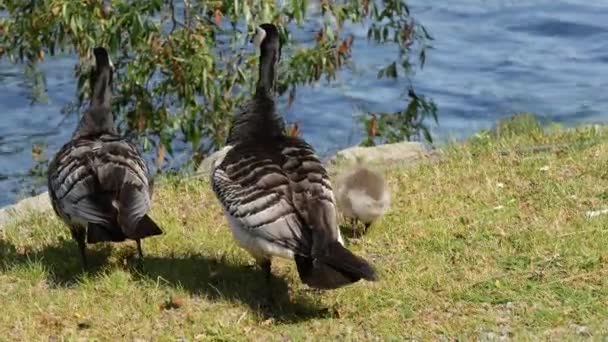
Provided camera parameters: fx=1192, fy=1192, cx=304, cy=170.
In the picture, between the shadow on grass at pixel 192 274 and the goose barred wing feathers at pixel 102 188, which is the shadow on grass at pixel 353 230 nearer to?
the shadow on grass at pixel 192 274

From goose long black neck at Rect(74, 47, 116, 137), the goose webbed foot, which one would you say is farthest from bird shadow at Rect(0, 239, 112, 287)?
the goose webbed foot

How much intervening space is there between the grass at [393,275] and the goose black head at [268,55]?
128cm

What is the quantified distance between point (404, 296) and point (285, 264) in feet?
3.84

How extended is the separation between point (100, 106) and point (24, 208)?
2022 millimetres

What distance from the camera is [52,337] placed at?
25.2ft

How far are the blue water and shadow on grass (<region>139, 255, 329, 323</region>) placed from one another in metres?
5.79

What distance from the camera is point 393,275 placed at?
837 centimetres

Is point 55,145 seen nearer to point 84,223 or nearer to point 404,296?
point 84,223

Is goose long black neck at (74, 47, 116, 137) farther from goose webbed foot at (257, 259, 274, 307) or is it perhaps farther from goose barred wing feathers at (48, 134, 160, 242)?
goose webbed foot at (257, 259, 274, 307)

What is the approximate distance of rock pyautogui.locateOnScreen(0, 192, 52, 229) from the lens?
35.1 ft

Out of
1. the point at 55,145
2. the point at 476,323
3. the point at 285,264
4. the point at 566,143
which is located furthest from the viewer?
the point at 55,145

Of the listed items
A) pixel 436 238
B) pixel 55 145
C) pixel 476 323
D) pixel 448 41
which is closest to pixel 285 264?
pixel 436 238

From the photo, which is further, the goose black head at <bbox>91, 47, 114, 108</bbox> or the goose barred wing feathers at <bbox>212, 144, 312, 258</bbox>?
the goose black head at <bbox>91, 47, 114, 108</bbox>

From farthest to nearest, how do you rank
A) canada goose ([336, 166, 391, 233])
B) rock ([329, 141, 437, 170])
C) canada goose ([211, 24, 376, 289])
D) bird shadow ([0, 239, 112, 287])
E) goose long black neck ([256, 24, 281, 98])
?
rock ([329, 141, 437, 170])
canada goose ([336, 166, 391, 233])
goose long black neck ([256, 24, 281, 98])
bird shadow ([0, 239, 112, 287])
canada goose ([211, 24, 376, 289])
